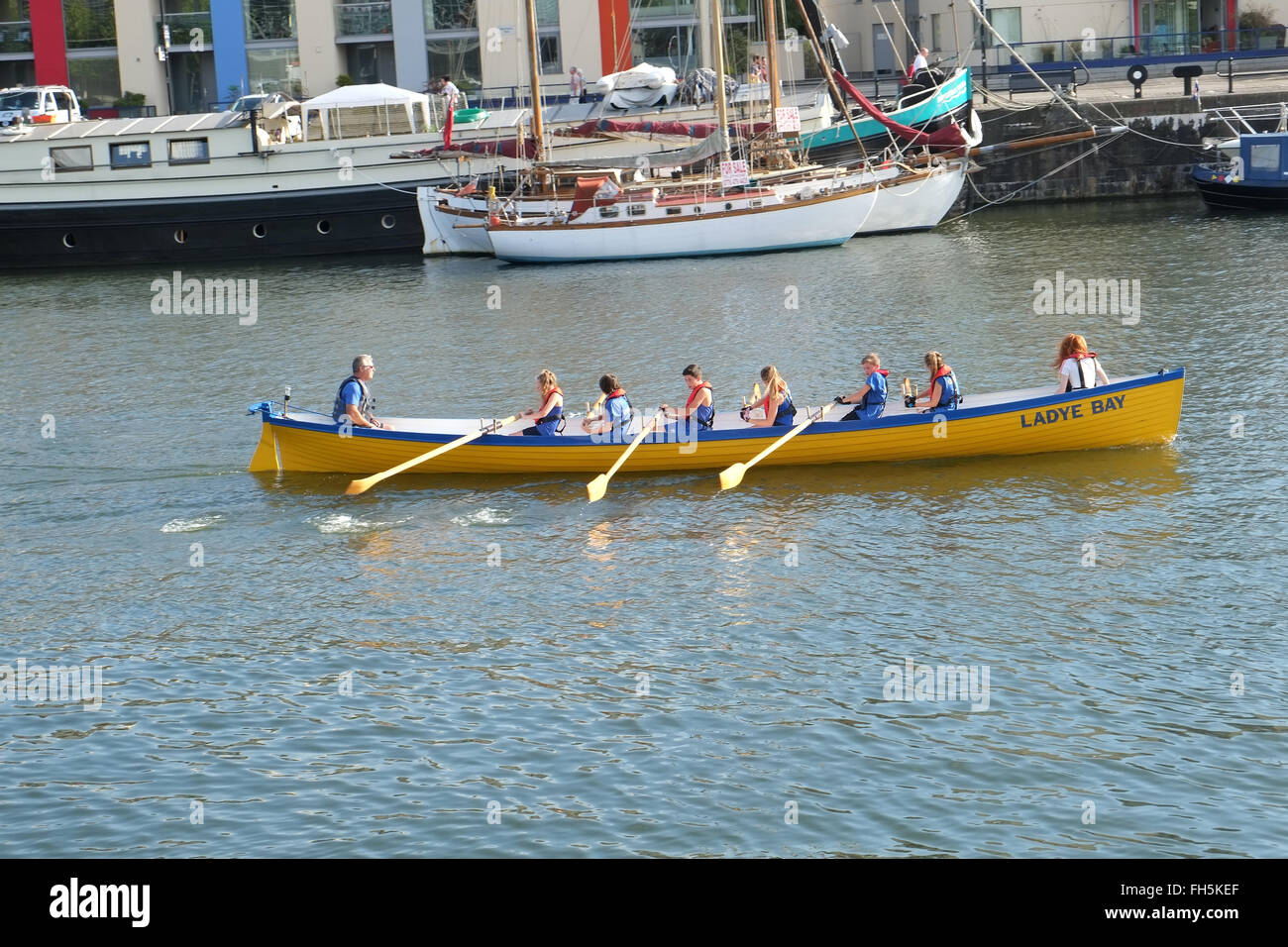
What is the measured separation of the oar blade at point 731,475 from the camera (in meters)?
20.7

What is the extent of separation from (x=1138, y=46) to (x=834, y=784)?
2186 inches

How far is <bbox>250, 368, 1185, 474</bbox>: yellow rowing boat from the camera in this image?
21.9m

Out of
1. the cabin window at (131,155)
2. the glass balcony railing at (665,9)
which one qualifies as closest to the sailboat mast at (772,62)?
the glass balcony railing at (665,9)

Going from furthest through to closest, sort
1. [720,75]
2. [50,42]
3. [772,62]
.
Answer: [50,42] < [772,62] < [720,75]

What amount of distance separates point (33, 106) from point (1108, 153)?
1493 inches

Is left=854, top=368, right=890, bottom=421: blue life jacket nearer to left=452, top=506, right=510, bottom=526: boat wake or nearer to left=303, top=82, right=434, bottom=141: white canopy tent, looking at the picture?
left=452, top=506, right=510, bottom=526: boat wake

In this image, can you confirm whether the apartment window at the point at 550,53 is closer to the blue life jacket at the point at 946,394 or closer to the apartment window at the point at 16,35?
the apartment window at the point at 16,35

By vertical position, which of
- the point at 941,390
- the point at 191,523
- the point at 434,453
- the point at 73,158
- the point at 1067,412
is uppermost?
the point at 73,158

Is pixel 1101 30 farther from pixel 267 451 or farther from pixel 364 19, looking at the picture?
pixel 267 451

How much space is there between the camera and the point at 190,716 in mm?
14875

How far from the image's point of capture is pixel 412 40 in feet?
202

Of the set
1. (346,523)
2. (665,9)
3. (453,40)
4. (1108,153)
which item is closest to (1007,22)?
(665,9)

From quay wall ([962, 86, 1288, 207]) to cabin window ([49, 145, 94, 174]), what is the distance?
28516 mm
